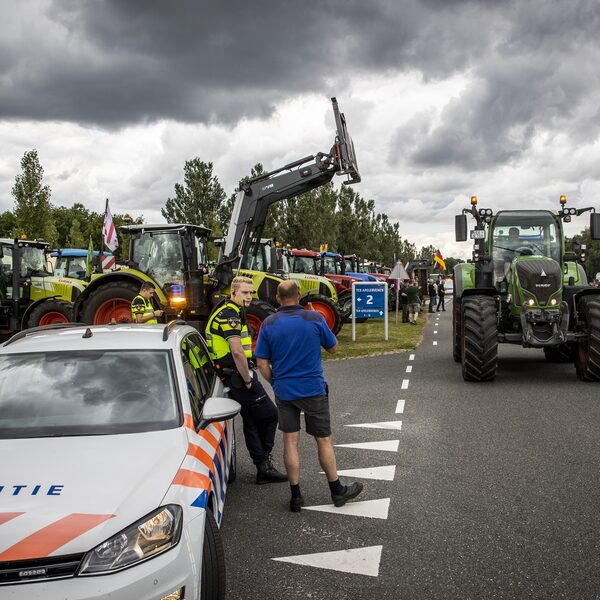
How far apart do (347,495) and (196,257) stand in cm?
977

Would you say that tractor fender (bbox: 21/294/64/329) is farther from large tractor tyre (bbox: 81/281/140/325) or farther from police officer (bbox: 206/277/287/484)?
police officer (bbox: 206/277/287/484)

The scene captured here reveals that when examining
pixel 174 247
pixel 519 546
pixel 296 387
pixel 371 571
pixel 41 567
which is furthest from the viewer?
pixel 174 247

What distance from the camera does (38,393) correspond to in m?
4.14

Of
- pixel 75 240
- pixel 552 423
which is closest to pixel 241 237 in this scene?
pixel 552 423

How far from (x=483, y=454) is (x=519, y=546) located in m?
2.33

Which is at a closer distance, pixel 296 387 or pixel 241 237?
pixel 296 387

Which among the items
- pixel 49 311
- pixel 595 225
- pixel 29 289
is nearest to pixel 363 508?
pixel 595 225

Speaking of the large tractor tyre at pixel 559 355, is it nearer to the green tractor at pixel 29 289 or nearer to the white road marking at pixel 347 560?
the green tractor at pixel 29 289

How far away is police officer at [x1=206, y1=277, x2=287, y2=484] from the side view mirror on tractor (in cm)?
632

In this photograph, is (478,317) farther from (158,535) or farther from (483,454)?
(158,535)

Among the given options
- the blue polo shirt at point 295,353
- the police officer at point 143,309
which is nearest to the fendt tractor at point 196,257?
the police officer at point 143,309

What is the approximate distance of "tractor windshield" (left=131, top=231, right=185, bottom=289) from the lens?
1442 cm

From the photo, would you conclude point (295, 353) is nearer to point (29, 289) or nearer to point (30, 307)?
point (30, 307)

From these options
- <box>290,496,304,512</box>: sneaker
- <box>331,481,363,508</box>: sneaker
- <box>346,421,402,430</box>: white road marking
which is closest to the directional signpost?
<box>346,421,402,430</box>: white road marking
